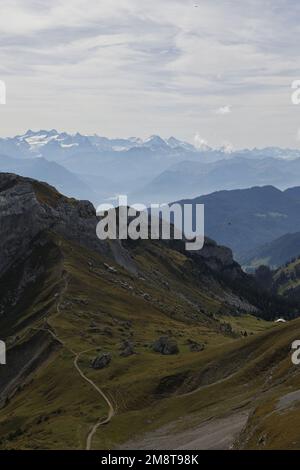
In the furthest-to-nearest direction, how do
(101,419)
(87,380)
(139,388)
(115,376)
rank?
(115,376) → (87,380) → (139,388) → (101,419)

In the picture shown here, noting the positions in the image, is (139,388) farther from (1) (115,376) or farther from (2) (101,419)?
(1) (115,376)

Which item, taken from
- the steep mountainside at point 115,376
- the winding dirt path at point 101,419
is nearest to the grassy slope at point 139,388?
the steep mountainside at point 115,376

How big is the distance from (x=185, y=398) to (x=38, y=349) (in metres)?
64.9

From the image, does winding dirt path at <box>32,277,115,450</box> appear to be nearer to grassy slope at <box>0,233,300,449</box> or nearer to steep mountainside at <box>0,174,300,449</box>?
steep mountainside at <box>0,174,300,449</box>

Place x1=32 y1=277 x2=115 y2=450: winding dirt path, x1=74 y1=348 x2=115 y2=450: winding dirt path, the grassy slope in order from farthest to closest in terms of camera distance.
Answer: x1=32 y1=277 x2=115 y2=450: winding dirt path < the grassy slope < x1=74 y1=348 x2=115 y2=450: winding dirt path

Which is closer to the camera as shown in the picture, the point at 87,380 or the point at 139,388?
the point at 139,388

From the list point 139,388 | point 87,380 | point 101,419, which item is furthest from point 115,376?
point 101,419

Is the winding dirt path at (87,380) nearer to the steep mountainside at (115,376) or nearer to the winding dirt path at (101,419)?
the winding dirt path at (101,419)

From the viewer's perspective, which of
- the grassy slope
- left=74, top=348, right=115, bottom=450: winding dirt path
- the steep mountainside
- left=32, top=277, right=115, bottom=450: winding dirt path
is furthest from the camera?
left=32, top=277, right=115, bottom=450: winding dirt path

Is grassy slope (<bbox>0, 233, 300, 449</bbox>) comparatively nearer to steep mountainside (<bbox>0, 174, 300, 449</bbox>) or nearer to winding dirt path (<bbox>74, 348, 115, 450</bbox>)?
steep mountainside (<bbox>0, 174, 300, 449</bbox>)

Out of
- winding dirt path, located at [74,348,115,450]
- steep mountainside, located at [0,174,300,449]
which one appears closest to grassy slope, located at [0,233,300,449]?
steep mountainside, located at [0,174,300,449]

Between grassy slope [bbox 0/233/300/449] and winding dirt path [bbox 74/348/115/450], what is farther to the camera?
grassy slope [bbox 0/233/300/449]
